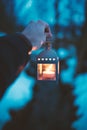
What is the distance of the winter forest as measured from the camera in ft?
5.09

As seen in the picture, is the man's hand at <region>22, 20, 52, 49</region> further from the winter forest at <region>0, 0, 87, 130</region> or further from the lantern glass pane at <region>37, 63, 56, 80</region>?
the winter forest at <region>0, 0, 87, 130</region>

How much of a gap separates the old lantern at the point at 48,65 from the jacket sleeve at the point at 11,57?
1.23ft

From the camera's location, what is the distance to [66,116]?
157cm

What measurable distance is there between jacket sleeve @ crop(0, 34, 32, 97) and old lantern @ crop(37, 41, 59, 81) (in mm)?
375

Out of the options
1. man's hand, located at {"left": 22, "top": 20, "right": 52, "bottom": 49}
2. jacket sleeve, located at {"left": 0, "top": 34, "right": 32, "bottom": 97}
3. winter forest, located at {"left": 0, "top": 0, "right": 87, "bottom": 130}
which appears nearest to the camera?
jacket sleeve, located at {"left": 0, "top": 34, "right": 32, "bottom": 97}

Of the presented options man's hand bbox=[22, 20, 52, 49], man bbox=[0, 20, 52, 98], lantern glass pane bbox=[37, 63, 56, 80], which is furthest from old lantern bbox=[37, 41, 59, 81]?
man bbox=[0, 20, 52, 98]

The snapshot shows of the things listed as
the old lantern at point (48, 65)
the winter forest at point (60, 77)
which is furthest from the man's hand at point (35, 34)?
the winter forest at point (60, 77)

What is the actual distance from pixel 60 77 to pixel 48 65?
0.75 ft

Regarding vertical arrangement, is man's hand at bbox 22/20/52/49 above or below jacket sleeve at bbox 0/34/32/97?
above

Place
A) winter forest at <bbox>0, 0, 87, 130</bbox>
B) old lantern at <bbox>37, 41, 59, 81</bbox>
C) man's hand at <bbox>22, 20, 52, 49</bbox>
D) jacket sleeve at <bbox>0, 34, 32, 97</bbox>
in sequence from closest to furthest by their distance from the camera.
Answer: jacket sleeve at <bbox>0, 34, 32, 97</bbox> → man's hand at <bbox>22, 20, 52, 49</bbox> → old lantern at <bbox>37, 41, 59, 81</bbox> → winter forest at <bbox>0, 0, 87, 130</bbox>

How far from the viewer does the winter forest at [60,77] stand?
155cm

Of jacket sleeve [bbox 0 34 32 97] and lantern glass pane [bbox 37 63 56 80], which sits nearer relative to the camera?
jacket sleeve [bbox 0 34 32 97]

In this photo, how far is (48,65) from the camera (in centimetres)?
135

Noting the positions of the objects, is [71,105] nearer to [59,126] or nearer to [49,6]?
[59,126]
